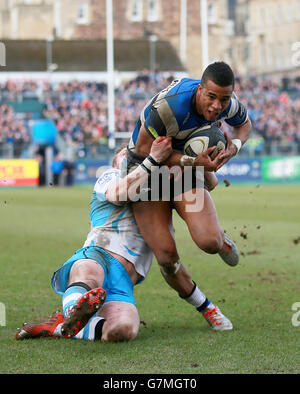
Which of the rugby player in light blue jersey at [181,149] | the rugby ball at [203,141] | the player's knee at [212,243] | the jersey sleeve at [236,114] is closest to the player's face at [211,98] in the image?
the rugby player in light blue jersey at [181,149]

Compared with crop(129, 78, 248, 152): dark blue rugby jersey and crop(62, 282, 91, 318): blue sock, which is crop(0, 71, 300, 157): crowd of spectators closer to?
crop(129, 78, 248, 152): dark blue rugby jersey

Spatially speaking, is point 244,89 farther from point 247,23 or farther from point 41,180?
point 247,23

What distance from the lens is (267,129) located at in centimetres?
4528

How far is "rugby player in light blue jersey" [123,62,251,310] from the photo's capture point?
6.86 m

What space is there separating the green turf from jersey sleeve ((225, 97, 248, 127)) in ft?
5.25

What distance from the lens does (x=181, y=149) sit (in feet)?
24.2

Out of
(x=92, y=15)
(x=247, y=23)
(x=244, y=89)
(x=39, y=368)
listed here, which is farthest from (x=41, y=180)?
(x=247, y=23)

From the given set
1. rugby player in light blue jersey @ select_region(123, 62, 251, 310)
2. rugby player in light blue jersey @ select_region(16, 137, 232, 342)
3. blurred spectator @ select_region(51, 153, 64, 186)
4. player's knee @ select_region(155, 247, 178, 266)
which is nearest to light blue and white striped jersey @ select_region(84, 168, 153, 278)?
rugby player in light blue jersey @ select_region(16, 137, 232, 342)

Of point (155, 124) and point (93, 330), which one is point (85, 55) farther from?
point (93, 330)

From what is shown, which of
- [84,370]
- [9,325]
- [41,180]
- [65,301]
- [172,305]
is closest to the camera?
[84,370]

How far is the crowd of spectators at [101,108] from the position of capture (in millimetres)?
41656

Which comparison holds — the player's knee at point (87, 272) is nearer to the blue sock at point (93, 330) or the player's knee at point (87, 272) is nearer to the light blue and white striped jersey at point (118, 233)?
the blue sock at point (93, 330)

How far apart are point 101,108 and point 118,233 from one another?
1543 inches

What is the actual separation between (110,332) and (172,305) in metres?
2.19
